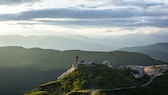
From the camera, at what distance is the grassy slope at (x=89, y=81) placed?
557 ft

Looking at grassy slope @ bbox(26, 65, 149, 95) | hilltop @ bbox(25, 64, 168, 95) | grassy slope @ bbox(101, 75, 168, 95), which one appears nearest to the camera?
grassy slope @ bbox(101, 75, 168, 95)

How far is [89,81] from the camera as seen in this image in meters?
177

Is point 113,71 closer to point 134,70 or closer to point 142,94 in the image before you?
point 134,70

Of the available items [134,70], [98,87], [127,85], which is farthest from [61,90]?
[134,70]

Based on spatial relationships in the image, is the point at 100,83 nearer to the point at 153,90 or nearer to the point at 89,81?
the point at 89,81

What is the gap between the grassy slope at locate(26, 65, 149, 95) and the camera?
557ft

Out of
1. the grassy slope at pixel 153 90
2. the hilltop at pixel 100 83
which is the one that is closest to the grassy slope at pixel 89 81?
the hilltop at pixel 100 83

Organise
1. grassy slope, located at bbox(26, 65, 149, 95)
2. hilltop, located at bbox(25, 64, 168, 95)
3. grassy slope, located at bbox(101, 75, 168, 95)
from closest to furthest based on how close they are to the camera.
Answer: grassy slope, located at bbox(101, 75, 168, 95) → hilltop, located at bbox(25, 64, 168, 95) → grassy slope, located at bbox(26, 65, 149, 95)

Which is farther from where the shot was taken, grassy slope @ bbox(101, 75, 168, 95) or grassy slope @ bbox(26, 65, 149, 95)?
grassy slope @ bbox(26, 65, 149, 95)

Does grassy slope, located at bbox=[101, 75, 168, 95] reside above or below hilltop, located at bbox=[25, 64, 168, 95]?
Result: below

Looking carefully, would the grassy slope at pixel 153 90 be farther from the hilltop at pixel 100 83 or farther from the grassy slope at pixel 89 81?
the grassy slope at pixel 89 81

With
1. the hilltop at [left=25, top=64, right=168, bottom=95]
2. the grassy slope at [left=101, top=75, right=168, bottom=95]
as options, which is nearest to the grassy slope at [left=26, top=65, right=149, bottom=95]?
the hilltop at [left=25, top=64, right=168, bottom=95]

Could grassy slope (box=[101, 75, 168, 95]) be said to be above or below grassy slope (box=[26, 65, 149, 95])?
below

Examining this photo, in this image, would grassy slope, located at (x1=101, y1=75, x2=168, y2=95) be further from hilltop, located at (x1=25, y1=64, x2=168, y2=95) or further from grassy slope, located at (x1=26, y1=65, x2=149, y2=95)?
grassy slope, located at (x1=26, y1=65, x2=149, y2=95)
